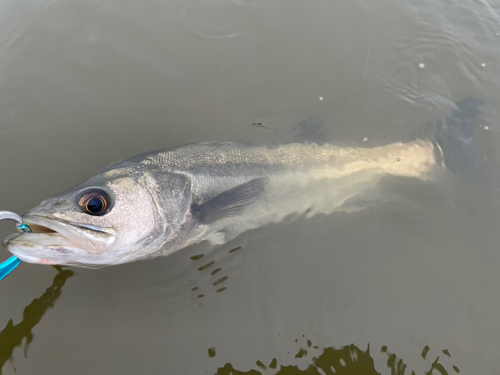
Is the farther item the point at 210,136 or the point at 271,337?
the point at 210,136

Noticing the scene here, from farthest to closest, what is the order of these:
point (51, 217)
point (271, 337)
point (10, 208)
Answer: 1. point (10, 208)
2. point (271, 337)
3. point (51, 217)

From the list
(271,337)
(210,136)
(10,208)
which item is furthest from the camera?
(210,136)

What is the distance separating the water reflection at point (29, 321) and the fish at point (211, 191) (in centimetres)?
50

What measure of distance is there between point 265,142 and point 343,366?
2.82 metres

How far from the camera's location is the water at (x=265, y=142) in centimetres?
309

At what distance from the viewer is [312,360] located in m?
3.00

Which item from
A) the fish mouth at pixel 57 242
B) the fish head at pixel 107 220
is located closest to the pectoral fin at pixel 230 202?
the fish head at pixel 107 220

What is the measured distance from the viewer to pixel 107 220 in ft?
8.51

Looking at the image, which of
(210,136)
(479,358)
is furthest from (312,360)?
(210,136)

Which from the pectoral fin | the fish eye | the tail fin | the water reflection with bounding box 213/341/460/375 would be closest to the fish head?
the fish eye

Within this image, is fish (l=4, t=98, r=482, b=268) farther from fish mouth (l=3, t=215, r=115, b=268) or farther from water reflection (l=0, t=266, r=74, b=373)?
water reflection (l=0, t=266, r=74, b=373)

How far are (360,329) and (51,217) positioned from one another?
3.04 meters

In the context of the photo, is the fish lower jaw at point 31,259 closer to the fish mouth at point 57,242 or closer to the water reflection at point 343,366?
the fish mouth at point 57,242

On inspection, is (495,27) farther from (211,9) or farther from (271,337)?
(271,337)
